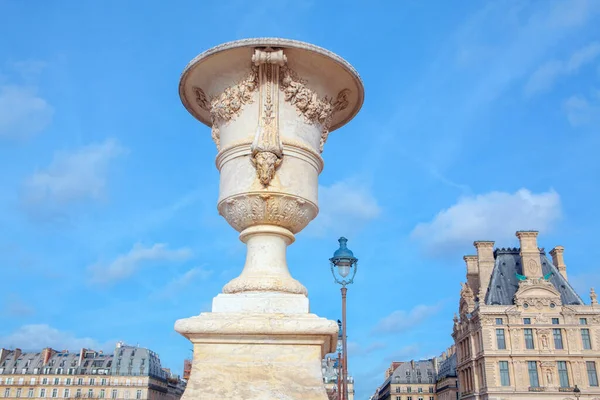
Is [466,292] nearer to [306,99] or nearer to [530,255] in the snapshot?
[530,255]

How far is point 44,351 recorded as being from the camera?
219 ft

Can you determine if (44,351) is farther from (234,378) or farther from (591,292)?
(234,378)

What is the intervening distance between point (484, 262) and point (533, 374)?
12.0 meters

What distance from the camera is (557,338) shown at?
49969mm

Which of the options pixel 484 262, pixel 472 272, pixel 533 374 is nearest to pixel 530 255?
pixel 484 262

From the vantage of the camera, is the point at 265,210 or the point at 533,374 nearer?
the point at 265,210

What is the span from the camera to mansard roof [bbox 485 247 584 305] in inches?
2079

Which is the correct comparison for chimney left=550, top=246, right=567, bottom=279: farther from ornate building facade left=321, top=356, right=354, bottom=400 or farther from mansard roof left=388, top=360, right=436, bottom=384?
mansard roof left=388, top=360, right=436, bottom=384

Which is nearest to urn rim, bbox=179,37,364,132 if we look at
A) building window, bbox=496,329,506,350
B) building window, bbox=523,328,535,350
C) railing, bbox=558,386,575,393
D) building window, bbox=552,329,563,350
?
building window, bbox=496,329,506,350

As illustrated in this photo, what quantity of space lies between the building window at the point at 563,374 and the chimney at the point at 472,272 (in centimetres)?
1159

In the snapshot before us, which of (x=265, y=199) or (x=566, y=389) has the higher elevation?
(x=566, y=389)

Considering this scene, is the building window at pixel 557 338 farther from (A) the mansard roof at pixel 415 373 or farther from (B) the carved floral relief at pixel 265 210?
(B) the carved floral relief at pixel 265 210

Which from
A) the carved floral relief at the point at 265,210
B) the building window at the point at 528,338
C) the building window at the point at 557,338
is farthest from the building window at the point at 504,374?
the carved floral relief at the point at 265,210

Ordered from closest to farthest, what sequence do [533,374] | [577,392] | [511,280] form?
1. [577,392]
2. [533,374]
3. [511,280]
